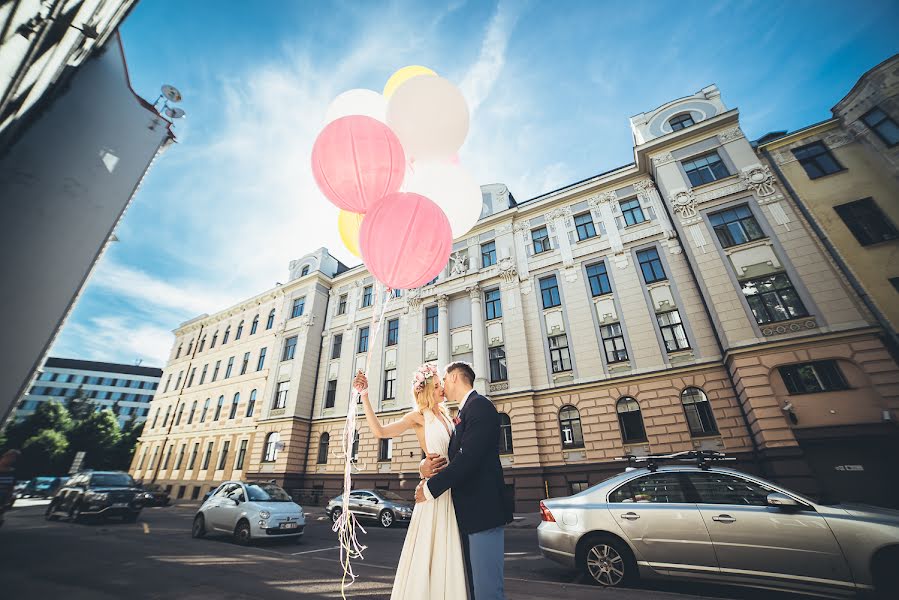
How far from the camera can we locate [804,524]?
3865mm

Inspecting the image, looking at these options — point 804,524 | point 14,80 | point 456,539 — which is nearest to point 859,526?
point 804,524

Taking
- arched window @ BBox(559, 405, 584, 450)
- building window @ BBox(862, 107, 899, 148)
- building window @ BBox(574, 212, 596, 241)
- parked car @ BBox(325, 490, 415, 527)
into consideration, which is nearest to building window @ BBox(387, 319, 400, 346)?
parked car @ BBox(325, 490, 415, 527)

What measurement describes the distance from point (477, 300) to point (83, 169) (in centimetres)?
1534

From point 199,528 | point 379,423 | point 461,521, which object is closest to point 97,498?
point 199,528

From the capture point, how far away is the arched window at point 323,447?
20.5 meters

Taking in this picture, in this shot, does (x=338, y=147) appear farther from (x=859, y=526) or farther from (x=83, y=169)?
(x=859, y=526)

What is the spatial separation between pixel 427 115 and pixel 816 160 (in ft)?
60.8

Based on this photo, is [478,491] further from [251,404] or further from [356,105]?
[251,404]

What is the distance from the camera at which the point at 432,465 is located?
2.34 metres

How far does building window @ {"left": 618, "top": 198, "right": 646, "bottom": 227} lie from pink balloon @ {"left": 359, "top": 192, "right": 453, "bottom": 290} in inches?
608

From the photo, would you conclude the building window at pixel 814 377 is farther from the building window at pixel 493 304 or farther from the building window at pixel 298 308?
the building window at pixel 298 308

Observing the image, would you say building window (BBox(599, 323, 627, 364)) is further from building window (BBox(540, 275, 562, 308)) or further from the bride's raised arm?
the bride's raised arm

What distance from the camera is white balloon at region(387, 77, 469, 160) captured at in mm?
4105

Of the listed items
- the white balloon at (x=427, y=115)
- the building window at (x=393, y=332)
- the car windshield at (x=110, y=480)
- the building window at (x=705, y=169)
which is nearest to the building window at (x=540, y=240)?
the building window at (x=705, y=169)
